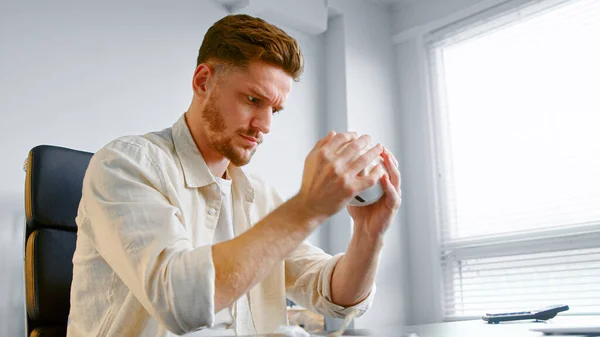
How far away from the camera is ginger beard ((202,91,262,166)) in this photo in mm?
1236

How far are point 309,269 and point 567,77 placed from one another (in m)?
1.99

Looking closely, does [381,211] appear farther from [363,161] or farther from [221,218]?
[221,218]

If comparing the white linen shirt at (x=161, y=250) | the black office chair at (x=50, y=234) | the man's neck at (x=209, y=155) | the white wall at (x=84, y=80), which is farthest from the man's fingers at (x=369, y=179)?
the white wall at (x=84, y=80)

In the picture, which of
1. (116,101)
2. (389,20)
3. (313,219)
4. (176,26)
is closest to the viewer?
(313,219)

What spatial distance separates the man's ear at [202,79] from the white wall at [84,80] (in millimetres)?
1032

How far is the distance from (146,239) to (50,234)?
0.54 metres

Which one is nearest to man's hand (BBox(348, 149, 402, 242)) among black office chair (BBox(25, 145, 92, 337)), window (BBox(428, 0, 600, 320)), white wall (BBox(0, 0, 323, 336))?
black office chair (BBox(25, 145, 92, 337))

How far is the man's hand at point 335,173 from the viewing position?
2.71ft

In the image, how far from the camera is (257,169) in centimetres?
277

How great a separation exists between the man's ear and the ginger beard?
0.03 meters

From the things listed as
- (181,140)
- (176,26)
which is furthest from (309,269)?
(176,26)

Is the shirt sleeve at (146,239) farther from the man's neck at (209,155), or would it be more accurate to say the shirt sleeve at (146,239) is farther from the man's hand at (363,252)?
the man's hand at (363,252)

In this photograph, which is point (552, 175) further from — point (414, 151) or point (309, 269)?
point (309, 269)

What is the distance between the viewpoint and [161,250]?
84 cm
